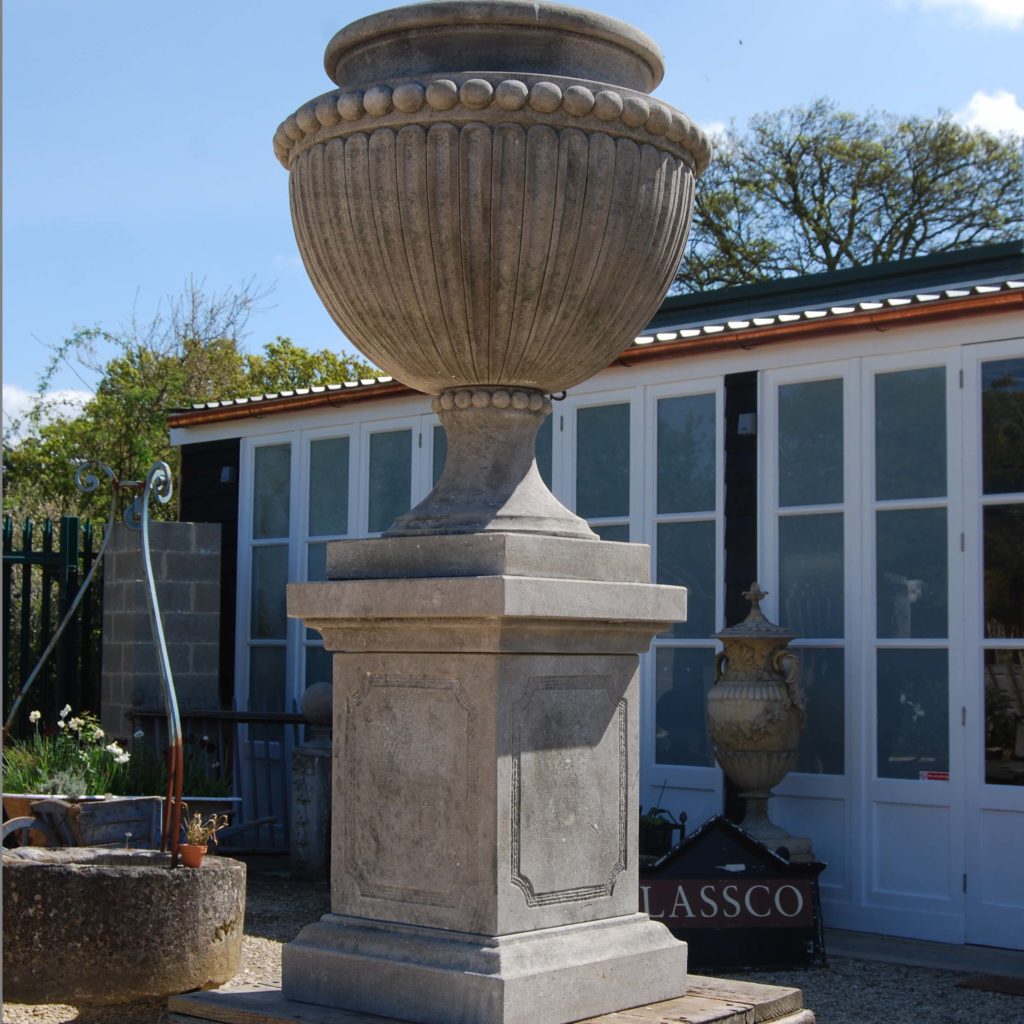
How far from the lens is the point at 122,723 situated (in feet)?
32.0

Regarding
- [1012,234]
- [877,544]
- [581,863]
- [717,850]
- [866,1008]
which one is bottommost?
[866,1008]

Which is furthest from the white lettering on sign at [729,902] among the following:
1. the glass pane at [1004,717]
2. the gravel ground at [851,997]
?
the glass pane at [1004,717]

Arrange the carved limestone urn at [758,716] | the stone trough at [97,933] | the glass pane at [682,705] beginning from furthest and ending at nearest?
the glass pane at [682,705] < the carved limestone urn at [758,716] < the stone trough at [97,933]

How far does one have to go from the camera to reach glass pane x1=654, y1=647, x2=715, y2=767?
7.92 meters

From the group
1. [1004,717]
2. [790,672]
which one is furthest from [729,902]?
[1004,717]

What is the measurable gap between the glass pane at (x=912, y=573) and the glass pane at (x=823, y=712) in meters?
0.33

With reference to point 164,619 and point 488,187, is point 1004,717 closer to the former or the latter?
point 488,187

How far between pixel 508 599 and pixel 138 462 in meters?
15.1

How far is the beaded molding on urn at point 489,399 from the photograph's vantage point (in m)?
3.55

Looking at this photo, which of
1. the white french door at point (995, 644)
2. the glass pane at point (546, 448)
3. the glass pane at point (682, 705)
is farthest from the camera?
the glass pane at point (546, 448)

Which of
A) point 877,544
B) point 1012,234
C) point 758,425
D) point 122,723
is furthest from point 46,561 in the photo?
point 1012,234

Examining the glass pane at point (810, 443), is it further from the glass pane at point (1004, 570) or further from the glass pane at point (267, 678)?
the glass pane at point (267, 678)

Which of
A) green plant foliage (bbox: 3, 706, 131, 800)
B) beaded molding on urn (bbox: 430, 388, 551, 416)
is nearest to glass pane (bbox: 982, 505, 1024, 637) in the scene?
beaded molding on urn (bbox: 430, 388, 551, 416)

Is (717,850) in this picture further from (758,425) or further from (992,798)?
(758,425)
